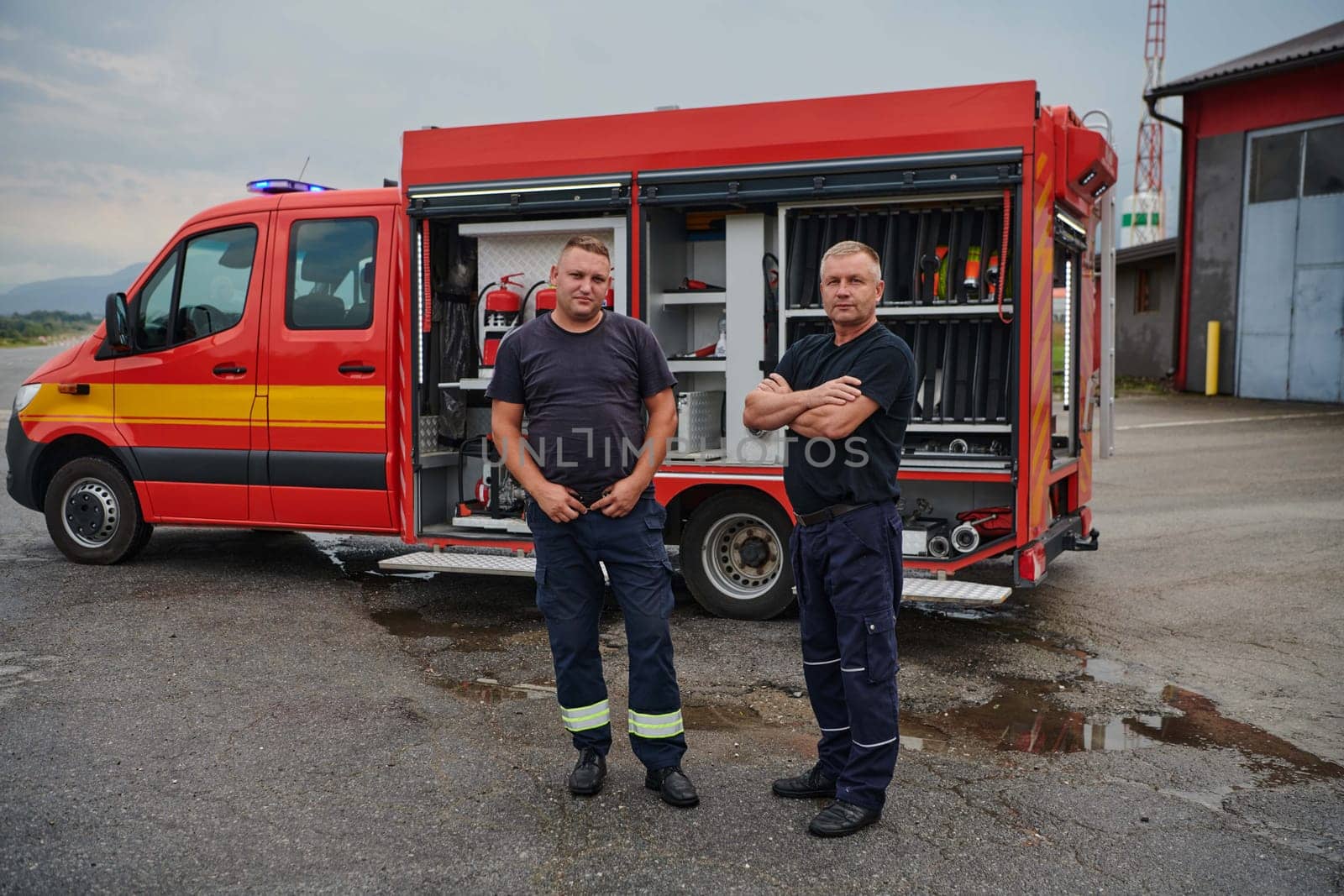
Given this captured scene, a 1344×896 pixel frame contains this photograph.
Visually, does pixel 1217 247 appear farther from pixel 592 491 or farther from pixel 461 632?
pixel 592 491

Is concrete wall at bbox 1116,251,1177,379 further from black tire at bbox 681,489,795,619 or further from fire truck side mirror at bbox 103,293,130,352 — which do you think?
fire truck side mirror at bbox 103,293,130,352

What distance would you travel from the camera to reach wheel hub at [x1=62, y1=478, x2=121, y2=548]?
784 centimetres

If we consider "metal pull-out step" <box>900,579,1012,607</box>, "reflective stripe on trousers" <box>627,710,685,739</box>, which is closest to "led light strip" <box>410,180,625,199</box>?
"metal pull-out step" <box>900,579,1012,607</box>

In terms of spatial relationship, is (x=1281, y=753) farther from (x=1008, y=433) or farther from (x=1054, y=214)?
(x=1054, y=214)

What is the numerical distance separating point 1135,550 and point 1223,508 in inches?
89.1

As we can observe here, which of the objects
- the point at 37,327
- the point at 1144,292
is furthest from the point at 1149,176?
the point at 37,327

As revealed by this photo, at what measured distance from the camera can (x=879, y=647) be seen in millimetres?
3697

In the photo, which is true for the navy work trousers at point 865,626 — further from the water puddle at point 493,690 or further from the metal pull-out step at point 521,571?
the metal pull-out step at point 521,571

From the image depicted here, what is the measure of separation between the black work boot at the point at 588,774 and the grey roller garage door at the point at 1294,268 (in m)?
19.8

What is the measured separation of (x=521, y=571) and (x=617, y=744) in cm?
217

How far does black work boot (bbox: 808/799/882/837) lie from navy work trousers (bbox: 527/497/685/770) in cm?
55

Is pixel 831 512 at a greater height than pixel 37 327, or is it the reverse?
pixel 37 327

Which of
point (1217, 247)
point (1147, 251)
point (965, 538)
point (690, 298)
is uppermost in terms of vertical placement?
point (1147, 251)

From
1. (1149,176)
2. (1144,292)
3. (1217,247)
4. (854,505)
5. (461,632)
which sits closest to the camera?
(854,505)
